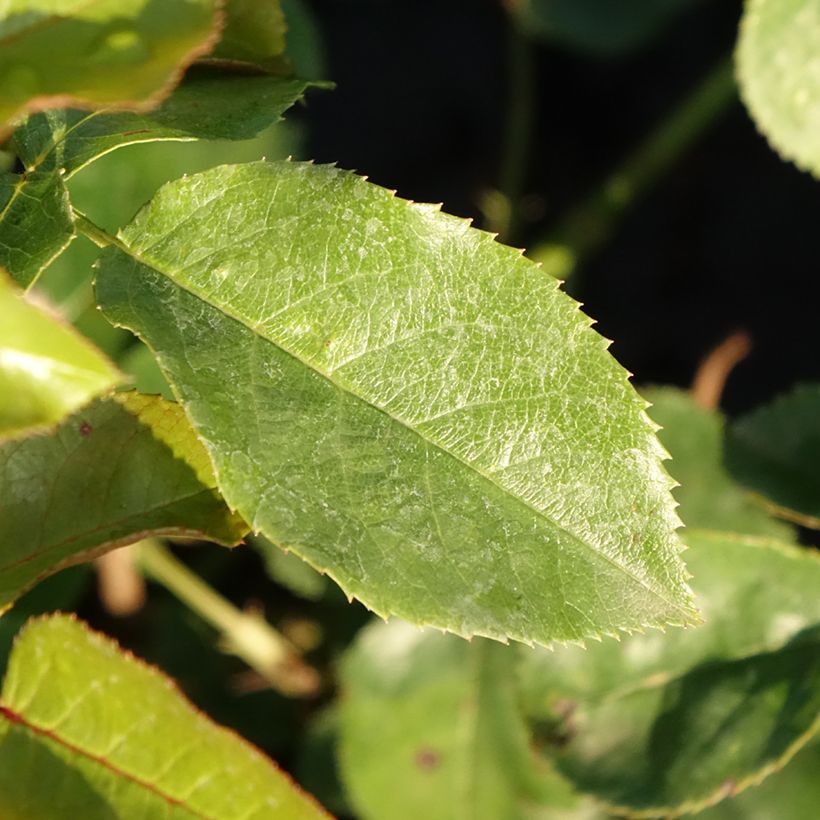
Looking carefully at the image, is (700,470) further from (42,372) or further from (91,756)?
(42,372)

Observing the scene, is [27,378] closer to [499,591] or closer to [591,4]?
[499,591]

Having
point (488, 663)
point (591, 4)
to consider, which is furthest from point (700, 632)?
point (591, 4)

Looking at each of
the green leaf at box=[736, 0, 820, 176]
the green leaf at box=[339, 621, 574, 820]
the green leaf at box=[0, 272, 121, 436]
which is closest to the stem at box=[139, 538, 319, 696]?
the green leaf at box=[339, 621, 574, 820]

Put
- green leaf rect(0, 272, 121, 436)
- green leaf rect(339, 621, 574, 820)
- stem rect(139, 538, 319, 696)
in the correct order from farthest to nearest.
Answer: stem rect(139, 538, 319, 696) < green leaf rect(339, 621, 574, 820) < green leaf rect(0, 272, 121, 436)

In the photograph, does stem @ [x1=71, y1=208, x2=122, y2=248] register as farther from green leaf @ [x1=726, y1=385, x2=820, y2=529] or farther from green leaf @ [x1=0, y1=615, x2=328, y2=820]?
green leaf @ [x1=726, y1=385, x2=820, y2=529]

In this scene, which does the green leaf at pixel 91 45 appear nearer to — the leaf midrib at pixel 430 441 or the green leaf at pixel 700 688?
the leaf midrib at pixel 430 441
